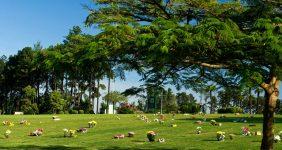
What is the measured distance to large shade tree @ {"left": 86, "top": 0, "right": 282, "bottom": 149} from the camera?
1180 cm

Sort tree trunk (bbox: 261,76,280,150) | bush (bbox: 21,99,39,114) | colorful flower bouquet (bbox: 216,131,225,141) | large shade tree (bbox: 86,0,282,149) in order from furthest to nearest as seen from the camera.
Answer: bush (bbox: 21,99,39,114), colorful flower bouquet (bbox: 216,131,225,141), tree trunk (bbox: 261,76,280,150), large shade tree (bbox: 86,0,282,149)

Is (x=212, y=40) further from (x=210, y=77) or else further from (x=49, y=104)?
(x=49, y=104)

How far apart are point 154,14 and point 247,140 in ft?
31.4

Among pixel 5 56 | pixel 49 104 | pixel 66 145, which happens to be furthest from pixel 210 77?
pixel 5 56

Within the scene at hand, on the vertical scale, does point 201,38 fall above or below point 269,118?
above

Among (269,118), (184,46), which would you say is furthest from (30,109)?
(184,46)

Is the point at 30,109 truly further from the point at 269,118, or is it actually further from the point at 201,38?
the point at 201,38

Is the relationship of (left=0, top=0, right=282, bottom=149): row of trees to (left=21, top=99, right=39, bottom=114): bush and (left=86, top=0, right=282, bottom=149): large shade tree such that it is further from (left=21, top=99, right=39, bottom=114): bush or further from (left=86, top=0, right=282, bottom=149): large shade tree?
(left=21, top=99, right=39, bottom=114): bush

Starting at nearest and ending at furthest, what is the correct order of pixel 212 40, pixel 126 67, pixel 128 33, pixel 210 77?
pixel 212 40 < pixel 128 33 < pixel 126 67 < pixel 210 77

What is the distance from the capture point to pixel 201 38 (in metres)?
11.6

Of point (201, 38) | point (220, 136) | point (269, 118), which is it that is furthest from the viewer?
point (220, 136)

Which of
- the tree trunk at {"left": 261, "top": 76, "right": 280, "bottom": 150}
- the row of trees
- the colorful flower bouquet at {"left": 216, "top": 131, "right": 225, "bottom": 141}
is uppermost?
the row of trees

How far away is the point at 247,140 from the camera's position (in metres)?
23.9

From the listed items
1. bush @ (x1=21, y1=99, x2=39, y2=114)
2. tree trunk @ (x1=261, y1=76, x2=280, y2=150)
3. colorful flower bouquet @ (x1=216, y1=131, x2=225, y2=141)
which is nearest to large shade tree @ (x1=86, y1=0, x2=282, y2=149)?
tree trunk @ (x1=261, y1=76, x2=280, y2=150)
